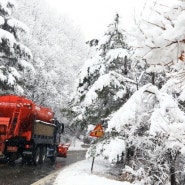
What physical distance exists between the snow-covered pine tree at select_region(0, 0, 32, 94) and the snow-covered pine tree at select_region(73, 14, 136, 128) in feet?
14.4

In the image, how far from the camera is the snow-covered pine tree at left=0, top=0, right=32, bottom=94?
24062 mm

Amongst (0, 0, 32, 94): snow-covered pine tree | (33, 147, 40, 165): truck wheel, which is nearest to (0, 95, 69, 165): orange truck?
(33, 147, 40, 165): truck wheel

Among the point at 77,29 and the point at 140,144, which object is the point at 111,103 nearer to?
→ the point at 140,144

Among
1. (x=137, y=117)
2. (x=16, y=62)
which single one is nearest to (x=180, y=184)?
(x=137, y=117)

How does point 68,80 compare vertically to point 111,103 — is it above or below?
above

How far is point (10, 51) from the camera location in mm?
25328

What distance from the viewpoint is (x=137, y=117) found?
30.2 feet

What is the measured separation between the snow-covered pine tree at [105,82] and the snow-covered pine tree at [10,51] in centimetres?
438

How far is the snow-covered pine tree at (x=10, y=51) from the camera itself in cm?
2406

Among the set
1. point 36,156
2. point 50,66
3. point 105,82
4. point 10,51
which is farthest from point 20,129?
point 50,66

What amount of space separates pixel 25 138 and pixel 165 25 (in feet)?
55.4

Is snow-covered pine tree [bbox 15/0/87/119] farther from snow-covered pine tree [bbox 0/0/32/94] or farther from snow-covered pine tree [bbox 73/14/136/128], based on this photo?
snow-covered pine tree [bbox 73/14/136/128]

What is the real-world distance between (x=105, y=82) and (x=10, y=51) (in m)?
8.90

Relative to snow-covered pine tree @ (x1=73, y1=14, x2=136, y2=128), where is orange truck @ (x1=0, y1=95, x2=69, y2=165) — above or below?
below
